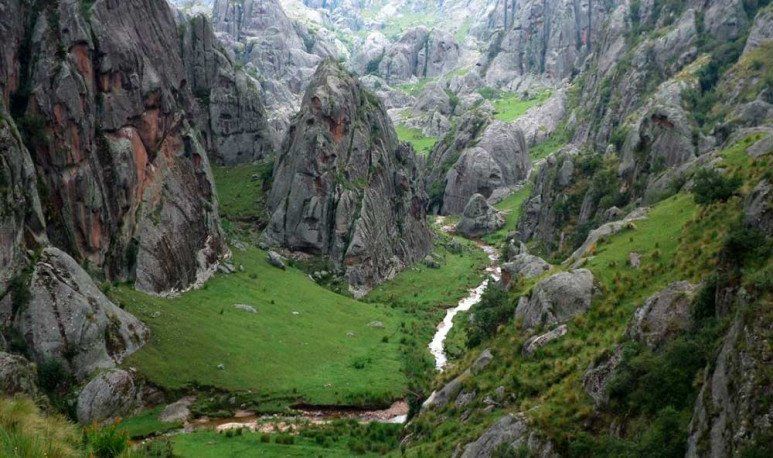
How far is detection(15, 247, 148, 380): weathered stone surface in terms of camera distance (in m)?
39.0

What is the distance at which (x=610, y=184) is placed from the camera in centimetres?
7606

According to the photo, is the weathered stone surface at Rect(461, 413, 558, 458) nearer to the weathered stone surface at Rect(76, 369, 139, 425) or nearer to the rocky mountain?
the weathered stone surface at Rect(76, 369, 139, 425)

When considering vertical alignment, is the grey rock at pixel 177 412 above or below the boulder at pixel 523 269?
below

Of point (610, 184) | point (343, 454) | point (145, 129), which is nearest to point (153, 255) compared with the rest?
point (145, 129)

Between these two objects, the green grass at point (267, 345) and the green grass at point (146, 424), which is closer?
the green grass at point (146, 424)

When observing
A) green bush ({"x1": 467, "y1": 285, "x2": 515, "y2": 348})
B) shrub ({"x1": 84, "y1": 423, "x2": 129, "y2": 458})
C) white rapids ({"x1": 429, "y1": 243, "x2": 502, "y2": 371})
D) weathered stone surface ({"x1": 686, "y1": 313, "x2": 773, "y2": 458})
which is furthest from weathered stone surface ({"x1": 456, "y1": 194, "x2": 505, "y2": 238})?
shrub ({"x1": 84, "y1": 423, "x2": 129, "y2": 458})

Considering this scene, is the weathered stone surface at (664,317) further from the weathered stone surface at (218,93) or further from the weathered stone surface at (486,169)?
the weathered stone surface at (486,169)

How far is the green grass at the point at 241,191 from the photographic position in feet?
304

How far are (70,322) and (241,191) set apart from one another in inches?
2337

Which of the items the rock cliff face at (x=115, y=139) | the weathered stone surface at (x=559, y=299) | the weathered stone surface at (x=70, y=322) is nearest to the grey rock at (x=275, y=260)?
the rock cliff face at (x=115, y=139)

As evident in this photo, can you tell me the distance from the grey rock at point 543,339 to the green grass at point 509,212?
9535 cm

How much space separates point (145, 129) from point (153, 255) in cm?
1345

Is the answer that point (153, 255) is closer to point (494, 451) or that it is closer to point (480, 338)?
point (480, 338)

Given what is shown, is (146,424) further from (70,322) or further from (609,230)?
(609,230)
